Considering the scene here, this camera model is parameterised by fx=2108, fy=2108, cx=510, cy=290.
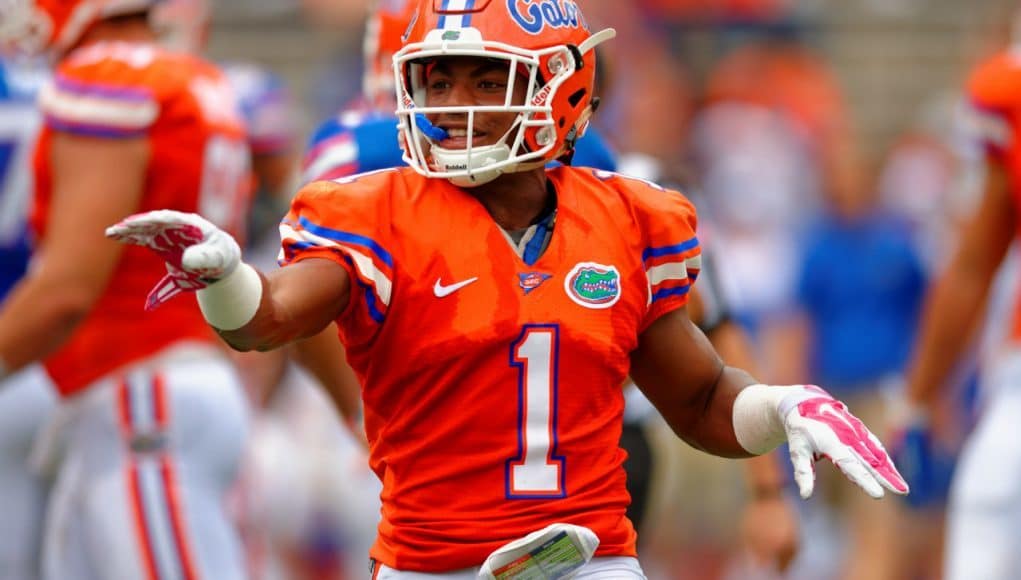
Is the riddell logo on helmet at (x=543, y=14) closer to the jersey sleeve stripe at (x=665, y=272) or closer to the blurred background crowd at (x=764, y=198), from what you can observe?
the jersey sleeve stripe at (x=665, y=272)

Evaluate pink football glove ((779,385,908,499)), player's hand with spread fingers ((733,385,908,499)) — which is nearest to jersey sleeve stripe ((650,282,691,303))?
player's hand with spread fingers ((733,385,908,499))

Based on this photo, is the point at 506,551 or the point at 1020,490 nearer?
the point at 506,551

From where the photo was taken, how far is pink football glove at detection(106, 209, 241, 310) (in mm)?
3434

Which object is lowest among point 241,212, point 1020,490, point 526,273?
point 1020,490

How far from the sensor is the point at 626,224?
4.10 metres

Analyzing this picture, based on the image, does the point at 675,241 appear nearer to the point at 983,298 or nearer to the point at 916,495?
the point at 983,298

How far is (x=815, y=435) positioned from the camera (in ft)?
12.5

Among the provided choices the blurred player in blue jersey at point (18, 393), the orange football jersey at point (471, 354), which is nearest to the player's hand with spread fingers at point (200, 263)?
the orange football jersey at point (471, 354)

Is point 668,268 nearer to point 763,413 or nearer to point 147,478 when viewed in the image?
point 763,413

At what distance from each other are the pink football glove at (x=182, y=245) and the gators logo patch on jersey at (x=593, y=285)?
72 centimetres

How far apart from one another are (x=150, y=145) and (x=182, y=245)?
7.06 ft

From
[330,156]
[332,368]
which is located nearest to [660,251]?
[330,156]

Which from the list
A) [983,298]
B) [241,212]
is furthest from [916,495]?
[241,212]

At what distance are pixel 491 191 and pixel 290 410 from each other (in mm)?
6299
